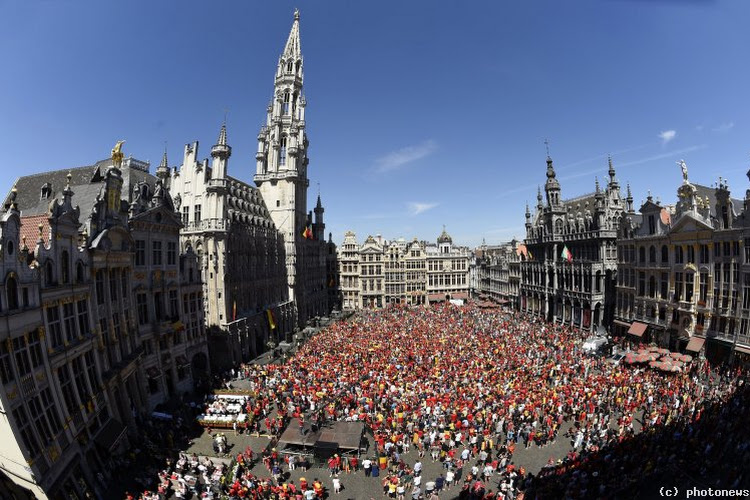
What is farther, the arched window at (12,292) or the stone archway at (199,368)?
the stone archway at (199,368)

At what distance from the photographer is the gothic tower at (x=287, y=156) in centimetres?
7019

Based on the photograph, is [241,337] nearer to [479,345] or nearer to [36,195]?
[36,195]

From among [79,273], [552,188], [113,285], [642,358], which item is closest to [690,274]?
[642,358]

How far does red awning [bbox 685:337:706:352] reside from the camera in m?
40.5

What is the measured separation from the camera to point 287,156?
71000mm

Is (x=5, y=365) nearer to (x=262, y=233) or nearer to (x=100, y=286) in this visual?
(x=100, y=286)

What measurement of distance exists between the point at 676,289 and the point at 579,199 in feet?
98.7

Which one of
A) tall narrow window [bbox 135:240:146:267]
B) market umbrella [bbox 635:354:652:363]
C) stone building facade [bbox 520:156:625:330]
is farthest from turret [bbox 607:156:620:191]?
tall narrow window [bbox 135:240:146:267]

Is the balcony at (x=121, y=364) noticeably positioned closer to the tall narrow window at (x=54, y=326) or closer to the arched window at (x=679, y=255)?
the tall narrow window at (x=54, y=326)

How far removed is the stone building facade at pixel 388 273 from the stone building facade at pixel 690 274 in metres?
49.2

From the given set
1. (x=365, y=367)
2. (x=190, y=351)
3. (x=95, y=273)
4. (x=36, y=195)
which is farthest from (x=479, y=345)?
(x=36, y=195)

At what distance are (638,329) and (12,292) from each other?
189ft

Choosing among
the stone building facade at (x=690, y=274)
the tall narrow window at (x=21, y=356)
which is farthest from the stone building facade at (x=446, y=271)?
the tall narrow window at (x=21, y=356)

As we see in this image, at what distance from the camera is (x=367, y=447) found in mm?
25500
